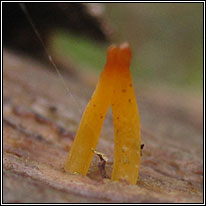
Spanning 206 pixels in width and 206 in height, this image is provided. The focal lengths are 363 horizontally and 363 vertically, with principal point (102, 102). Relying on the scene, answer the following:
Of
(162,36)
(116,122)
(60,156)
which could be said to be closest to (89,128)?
(116,122)

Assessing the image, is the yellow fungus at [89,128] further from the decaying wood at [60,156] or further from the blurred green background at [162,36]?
the blurred green background at [162,36]

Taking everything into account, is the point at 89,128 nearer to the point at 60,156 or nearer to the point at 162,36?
the point at 60,156

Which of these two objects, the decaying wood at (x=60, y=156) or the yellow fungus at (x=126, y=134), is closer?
the decaying wood at (x=60, y=156)

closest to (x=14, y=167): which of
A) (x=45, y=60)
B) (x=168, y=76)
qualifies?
(x=45, y=60)

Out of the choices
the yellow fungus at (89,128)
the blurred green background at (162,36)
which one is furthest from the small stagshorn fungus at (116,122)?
the blurred green background at (162,36)

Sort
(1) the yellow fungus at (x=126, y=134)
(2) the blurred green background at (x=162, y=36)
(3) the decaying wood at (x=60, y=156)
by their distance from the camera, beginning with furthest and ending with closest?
(2) the blurred green background at (x=162, y=36), (1) the yellow fungus at (x=126, y=134), (3) the decaying wood at (x=60, y=156)

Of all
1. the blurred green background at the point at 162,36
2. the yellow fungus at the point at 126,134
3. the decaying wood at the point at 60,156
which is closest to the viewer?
the decaying wood at the point at 60,156

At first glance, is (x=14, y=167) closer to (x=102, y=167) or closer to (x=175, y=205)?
(x=102, y=167)

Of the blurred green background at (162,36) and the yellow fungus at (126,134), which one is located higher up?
the blurred green background at (162,36)
